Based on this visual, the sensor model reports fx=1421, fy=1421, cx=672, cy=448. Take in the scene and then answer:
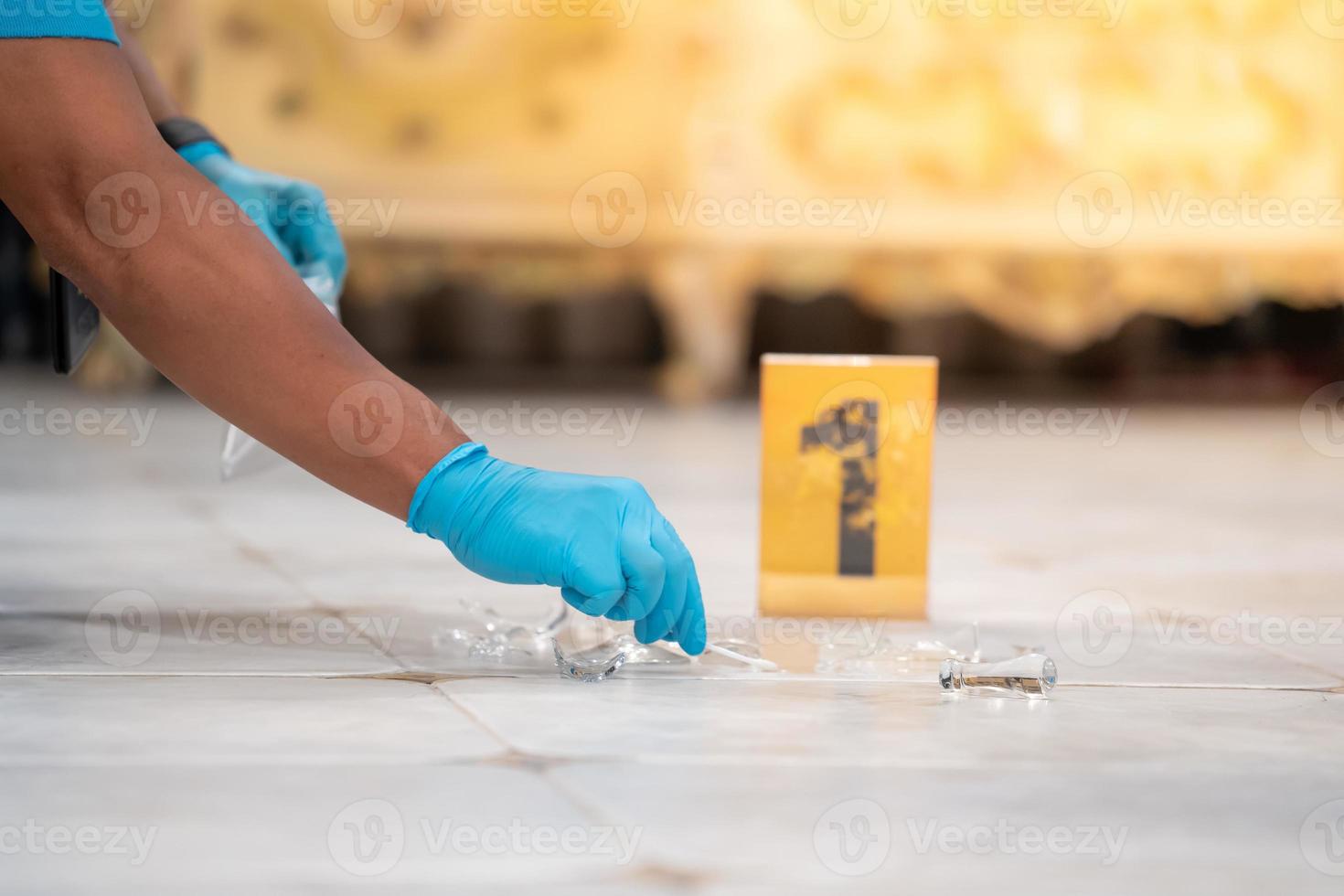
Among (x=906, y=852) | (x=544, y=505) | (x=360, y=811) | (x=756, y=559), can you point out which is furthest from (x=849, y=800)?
(x=756, y=559)

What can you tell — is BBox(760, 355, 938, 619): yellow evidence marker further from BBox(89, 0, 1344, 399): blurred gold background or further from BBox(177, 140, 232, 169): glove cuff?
BBox(89, 0, 1344, 399): blurred gold background

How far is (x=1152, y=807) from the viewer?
615 millimetres

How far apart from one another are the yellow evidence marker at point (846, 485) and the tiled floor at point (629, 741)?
54 millimetres

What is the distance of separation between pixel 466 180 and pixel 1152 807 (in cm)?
220

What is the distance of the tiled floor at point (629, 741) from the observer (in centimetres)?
54

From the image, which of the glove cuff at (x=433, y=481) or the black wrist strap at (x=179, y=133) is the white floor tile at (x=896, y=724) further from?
the black wrist strap at (x=179, y=133)

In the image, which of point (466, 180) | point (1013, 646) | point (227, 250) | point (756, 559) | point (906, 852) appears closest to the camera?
point (906, 852)

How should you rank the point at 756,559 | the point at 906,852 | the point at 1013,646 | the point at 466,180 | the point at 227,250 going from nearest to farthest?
the point at 906,852
the point at 227,250
the point at 1013,646
the point at 756,559
the point at 466,180

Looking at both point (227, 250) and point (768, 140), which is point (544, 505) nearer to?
point (227, 250)

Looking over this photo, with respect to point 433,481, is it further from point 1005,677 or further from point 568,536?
point 1005,677

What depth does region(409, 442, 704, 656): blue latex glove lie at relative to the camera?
0.85 meters

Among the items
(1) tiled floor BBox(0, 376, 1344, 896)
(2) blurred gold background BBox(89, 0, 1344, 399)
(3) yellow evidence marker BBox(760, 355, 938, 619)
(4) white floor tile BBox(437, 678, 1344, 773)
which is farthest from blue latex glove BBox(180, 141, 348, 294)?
(2) blurred gold background BBox(89, 0, 1344, 399)

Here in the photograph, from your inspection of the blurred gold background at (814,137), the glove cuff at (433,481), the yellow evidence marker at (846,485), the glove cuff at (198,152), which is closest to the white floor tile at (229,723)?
the glove cuff at (433,481)

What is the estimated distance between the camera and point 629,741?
71cm
